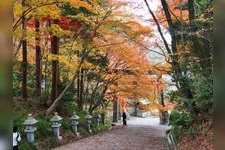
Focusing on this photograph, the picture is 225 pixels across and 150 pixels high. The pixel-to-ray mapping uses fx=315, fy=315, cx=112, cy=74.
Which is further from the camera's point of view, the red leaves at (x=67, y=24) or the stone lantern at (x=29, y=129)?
the red leaves at (x=67, y=24)

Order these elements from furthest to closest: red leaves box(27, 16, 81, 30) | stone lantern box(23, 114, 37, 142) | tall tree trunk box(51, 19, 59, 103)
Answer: red leaves box(27, 16, 81, 30), tall tree trunk box(51, 19, 59, 103), stone lantern box(23, 114, 37, 142)

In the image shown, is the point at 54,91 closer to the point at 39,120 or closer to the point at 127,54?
the point at 39,120

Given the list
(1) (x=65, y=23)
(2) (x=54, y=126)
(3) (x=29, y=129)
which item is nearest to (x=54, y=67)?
(1) (x=65, y=23)

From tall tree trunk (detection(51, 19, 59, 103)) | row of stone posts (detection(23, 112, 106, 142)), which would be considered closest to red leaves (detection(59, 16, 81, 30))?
tall tree trunk (detection(51, 19, 59, 103))

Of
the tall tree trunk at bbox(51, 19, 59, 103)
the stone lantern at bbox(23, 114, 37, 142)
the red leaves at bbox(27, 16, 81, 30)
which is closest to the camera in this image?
the stone lantern at bbox(23, 114, 37, 142)

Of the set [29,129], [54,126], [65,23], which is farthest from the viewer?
[65,23]

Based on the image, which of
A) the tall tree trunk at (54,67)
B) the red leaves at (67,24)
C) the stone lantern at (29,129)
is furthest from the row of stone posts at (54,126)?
the red leaves at (67,24)

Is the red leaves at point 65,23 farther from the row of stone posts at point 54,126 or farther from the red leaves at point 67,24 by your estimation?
the row of stone posts at point 54,126

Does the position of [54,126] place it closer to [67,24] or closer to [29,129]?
[29,129]

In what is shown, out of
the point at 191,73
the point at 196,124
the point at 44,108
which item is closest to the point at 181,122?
the point at 196,124

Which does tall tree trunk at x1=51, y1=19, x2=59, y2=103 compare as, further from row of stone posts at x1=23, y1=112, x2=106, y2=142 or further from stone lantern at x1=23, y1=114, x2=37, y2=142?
stone lantern at x1=23, y1=114, x2=37, y2=142

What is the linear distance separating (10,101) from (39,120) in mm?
11691

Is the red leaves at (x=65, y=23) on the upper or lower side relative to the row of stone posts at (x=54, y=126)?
upper

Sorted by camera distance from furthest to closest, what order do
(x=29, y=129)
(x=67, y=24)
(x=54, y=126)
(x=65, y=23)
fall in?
(x=67, y=24) → (x=65, y=23) → (x=54, y=126) → (x=29, y=129)
